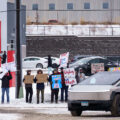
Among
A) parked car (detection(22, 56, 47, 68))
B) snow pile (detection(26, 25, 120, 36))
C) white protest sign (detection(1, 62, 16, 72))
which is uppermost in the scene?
snow pile (detection(26, 25, 120, 36))

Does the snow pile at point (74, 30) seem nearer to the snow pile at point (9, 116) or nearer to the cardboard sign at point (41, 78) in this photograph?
the cardboard sign at point (41, 78)

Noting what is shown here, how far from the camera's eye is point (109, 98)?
21.2 m

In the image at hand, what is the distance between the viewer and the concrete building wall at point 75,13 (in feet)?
295

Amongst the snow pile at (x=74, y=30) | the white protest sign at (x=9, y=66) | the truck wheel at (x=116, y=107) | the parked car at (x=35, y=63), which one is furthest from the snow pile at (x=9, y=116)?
the snow pile at (x=74, y=30)

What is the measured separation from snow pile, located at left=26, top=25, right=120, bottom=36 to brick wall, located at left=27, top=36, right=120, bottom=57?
4481mm

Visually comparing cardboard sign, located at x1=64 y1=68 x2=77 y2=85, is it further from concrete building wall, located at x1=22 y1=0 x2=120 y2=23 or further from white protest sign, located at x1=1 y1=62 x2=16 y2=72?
concrete building wall, located at x1=22 y1=0 x2=120 y2=23

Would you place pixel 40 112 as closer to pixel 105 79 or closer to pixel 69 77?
pixel 105 79

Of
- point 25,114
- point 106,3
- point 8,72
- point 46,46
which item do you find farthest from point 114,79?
point 106,3

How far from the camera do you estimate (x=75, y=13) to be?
9006 centimetres

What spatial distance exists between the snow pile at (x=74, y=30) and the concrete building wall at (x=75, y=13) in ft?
12.9

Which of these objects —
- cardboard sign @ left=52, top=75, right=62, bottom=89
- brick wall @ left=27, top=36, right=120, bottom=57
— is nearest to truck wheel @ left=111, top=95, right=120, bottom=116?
cardboard sign @ left=52, top=75, right=62, bottom=89

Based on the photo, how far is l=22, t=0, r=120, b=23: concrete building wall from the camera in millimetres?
89938

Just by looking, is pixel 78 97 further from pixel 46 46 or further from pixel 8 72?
pixel 46 46

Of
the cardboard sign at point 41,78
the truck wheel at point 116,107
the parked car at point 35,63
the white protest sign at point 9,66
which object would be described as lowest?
the parked car at point 35,63
